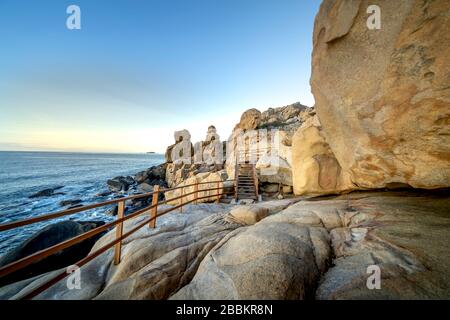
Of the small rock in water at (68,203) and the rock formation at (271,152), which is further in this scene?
the small rock in water at (68,203)

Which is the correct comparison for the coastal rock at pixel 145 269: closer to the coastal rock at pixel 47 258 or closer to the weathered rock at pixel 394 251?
the weathered rock at pixel 394 251

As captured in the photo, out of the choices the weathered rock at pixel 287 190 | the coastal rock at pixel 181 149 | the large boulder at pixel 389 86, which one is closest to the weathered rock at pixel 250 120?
the coastal rock at pixel 181 149

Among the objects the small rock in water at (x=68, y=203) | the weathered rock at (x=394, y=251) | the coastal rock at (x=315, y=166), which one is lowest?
the small rock in water at (x=68, y=203)

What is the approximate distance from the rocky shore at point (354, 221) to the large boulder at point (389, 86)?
0.02 m

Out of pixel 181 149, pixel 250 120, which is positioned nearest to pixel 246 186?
pixel 250 120

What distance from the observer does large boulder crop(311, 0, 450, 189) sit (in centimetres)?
310

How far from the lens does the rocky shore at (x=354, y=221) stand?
8.18 ft

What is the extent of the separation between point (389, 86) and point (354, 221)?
3.01 metres

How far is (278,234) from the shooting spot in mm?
3539

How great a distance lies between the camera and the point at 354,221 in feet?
13.5

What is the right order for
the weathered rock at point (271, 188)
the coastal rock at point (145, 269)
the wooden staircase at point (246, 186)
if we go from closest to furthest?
the coastal rock at point (145, 269)
the wooden staircase at point (246, 186)
the weathered rock at point (271, 188)

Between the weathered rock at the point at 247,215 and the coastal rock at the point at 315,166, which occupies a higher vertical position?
the coastal rock at the point at 315,166

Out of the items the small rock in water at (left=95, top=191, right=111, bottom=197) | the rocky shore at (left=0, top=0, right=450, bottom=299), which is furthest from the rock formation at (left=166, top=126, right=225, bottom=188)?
the rocky shore at (left=0, top=0, right=450, bottom=299)

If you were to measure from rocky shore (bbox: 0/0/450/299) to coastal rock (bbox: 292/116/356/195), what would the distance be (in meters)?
1.15
